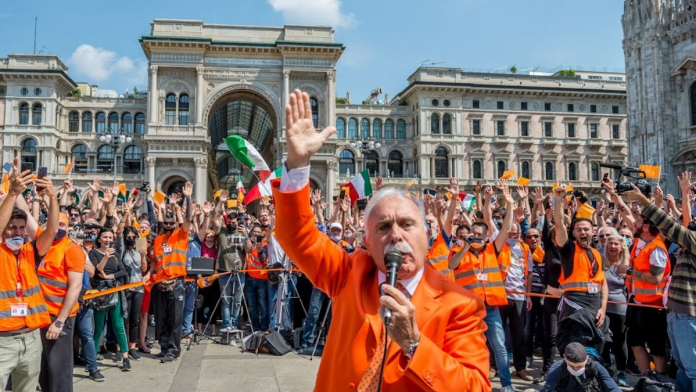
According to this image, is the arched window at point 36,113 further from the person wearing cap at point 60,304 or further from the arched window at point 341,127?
the person wearing cap at point 60,304

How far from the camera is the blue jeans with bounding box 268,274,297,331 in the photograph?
1034cm

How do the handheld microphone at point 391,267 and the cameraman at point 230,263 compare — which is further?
the cameraman at point 230,263

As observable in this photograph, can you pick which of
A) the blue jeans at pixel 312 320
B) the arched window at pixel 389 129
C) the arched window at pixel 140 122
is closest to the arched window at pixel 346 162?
the arched window at pixel 389 129

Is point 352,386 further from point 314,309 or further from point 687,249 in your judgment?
point 314,309

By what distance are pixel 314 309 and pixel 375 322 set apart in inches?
301

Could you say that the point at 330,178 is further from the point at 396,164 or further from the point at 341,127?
the point at 396,164

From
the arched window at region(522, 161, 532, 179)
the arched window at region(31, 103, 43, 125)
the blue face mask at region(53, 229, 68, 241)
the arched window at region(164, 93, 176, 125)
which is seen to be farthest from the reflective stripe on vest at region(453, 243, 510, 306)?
the arched window at region(522, 161, 532, 179)

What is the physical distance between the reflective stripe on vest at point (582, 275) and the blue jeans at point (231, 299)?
6.17 m

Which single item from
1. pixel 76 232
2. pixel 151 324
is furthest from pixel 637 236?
pixel 151 324

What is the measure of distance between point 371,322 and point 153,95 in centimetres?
4669

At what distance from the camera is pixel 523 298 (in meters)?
8.43

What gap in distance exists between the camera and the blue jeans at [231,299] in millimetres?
10648

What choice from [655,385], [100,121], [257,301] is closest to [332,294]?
[655,385]

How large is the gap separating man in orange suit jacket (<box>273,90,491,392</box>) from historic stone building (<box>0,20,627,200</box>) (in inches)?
1682
